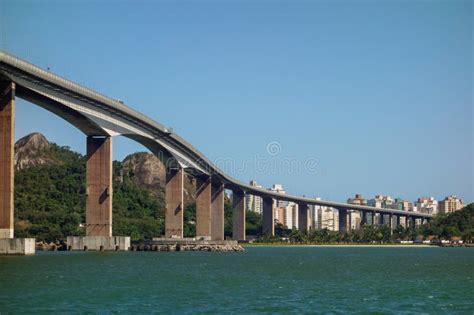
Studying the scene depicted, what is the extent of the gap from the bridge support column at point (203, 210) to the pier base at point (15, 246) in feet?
233

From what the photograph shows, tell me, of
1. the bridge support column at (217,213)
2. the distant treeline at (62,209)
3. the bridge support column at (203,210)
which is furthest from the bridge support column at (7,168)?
the bridge support column at (217,213)

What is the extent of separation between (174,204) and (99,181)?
3290 centimetres

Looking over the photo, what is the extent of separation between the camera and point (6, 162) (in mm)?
81250

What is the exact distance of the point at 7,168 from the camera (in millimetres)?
81250

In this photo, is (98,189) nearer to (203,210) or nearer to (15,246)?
(15,246)

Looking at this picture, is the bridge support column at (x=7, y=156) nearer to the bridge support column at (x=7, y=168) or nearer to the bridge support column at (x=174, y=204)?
A: the bridge support column at (x=7, y=168)

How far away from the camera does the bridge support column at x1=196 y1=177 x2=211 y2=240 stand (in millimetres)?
155375

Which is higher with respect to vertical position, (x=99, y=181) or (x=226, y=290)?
(x=99, y=181)

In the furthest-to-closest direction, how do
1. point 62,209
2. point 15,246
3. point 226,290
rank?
1. point 62,209
2. point 15,246
3. point 226,290

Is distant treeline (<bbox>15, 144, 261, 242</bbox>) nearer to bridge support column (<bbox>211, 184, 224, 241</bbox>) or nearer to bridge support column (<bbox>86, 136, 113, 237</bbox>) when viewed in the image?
bridge support column (<bbox>211, 184, 224, 241</bbox>)

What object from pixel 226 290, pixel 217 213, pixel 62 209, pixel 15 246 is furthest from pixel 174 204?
pixel 226 290

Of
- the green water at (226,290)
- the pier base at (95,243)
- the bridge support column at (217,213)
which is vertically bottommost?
the green water at (226,290)

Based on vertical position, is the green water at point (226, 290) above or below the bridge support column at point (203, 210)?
below

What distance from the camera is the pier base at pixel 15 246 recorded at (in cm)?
8238
